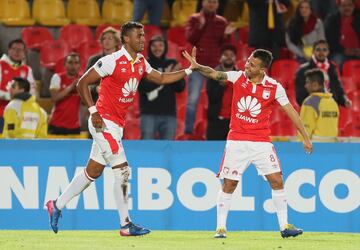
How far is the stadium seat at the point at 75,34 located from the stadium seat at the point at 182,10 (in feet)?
5.07

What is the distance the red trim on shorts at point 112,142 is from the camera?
10.7 meters

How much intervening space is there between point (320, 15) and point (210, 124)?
4.74 meters

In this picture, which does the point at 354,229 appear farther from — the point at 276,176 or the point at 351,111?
the point at 351,111

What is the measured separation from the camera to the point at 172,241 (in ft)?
34.5

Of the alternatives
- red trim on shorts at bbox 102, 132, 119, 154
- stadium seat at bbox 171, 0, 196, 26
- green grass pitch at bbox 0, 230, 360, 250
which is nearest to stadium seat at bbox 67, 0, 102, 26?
stadium seat at bbox 171, 0, 196, 26

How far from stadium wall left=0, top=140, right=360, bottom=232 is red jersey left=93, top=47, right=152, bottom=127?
2.03 metres

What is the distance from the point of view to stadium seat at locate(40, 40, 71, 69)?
56.9ft

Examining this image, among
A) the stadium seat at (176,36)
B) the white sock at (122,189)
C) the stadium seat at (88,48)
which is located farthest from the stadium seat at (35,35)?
the white sock at (122,189)

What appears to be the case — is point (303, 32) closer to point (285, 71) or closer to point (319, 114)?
point (285, 71)

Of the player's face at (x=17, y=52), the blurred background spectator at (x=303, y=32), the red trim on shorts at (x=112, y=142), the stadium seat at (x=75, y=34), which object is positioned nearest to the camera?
the red trim on shorts at (x=112, y=142)

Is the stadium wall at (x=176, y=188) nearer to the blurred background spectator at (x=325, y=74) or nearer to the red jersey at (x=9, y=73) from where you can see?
the red jersey at (x=9, y=73)

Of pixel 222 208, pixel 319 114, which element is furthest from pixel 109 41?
pixel 222 208

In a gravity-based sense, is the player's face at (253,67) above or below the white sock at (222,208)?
above

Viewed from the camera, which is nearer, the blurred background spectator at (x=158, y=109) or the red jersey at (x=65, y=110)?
the blurred background spectator at (x=158, y=109)
